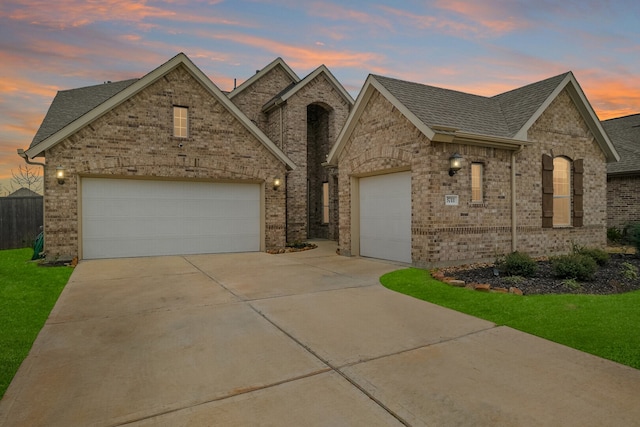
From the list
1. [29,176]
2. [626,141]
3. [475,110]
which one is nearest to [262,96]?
[475,110]

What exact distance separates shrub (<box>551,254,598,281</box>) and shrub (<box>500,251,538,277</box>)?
45cm

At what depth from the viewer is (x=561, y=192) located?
1179 centimetres

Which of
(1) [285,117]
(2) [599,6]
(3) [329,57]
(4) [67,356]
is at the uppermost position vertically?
(3) [329,57]

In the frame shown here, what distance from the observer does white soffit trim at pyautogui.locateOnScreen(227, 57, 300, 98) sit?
1817 cm

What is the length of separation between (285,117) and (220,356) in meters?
15.1

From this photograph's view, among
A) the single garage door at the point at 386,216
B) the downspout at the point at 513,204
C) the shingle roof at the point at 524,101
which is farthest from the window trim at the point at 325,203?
the downspout at the point at 513,204

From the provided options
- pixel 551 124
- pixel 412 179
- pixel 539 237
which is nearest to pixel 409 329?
pixel 412 179

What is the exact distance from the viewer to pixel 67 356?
3.83 meters

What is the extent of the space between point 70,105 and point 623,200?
2334 centimetres

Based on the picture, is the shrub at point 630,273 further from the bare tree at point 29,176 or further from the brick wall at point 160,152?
the bare tree at point 29,176

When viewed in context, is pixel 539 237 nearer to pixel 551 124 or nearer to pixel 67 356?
pixel 551 124

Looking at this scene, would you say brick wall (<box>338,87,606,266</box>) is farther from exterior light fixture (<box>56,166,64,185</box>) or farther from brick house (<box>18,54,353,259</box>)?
exterior light fixture (<box>56,166,64,185</box>)

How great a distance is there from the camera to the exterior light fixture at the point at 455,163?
29.8 feet

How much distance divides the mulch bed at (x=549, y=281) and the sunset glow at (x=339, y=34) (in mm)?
6400
